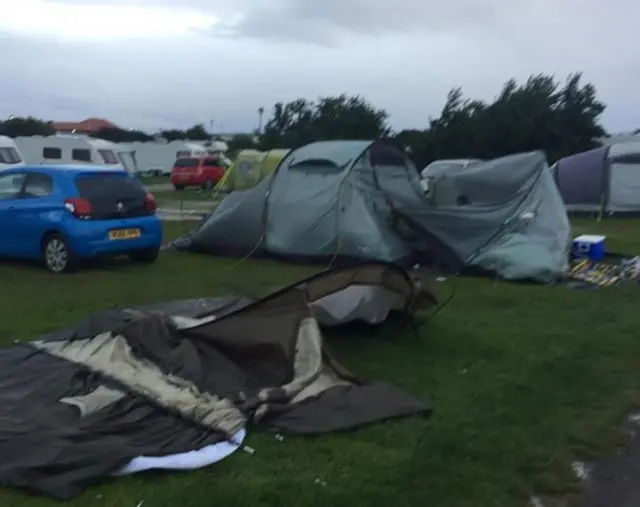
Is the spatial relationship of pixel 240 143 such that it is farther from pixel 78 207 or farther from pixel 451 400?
pixel 451 400

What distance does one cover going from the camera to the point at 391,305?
873 centimetres

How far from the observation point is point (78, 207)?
528 inches

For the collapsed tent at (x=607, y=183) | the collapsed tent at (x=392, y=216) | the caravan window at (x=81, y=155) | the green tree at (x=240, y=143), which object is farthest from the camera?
the green tree at (x=240, y=143)

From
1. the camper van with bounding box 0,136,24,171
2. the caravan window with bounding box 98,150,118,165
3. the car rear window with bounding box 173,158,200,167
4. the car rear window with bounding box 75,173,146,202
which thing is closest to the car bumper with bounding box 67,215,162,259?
the car rear window with bounding box 75,173,146,202

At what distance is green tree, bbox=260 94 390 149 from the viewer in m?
48.1

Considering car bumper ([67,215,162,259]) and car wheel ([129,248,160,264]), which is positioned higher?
car bumper ([67,215,162,259])

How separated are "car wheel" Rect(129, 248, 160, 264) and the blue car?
1.00ft

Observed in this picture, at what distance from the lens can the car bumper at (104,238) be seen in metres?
13.4

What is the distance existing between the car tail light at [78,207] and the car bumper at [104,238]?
102mm

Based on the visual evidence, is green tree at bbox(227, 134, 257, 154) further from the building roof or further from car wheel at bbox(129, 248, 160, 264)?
car wheel at bbox(129, 248, 160, 264)

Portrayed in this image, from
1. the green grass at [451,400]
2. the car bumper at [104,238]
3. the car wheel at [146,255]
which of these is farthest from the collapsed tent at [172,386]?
Answer: the car wheel at [146,255]

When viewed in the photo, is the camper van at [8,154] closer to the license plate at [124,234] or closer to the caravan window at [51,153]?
the license plate at [124,234]

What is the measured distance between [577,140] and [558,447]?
39.1 m

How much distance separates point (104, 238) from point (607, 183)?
17.8 meters
